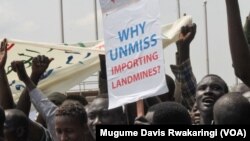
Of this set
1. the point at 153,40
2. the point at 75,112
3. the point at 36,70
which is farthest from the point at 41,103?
the point at 153,40

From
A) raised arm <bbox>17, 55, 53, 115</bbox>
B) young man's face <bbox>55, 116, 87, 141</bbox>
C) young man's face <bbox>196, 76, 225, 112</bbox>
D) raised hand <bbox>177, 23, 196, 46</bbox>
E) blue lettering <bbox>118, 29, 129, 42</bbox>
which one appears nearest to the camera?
young man's face <bbox>55, 116, 87, 141</bbox>

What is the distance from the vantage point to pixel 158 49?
4465 millimetres

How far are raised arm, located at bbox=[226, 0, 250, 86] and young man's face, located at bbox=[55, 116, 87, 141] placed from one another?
0.98m

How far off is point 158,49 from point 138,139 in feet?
5.63

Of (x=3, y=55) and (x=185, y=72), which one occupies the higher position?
(x=3, y=55)

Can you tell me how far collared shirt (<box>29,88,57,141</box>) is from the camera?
4.73m

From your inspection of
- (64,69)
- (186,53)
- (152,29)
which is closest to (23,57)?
(64,69)

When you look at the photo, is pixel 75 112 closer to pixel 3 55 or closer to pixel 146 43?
pixel 146 43

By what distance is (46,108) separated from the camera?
488cm

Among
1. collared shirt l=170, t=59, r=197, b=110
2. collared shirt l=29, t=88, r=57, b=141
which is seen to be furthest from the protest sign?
collared shirt l=170, t=59, r=197, b=110

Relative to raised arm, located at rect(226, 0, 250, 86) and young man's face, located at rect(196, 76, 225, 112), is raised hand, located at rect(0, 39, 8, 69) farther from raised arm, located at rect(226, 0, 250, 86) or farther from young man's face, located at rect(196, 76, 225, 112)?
raised arm, located at rect(226, 0, 250, 86)

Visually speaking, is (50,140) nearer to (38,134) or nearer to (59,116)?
(38,134)

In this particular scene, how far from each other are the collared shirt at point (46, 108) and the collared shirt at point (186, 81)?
990 millimetres

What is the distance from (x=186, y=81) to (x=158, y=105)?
5.43 feet
